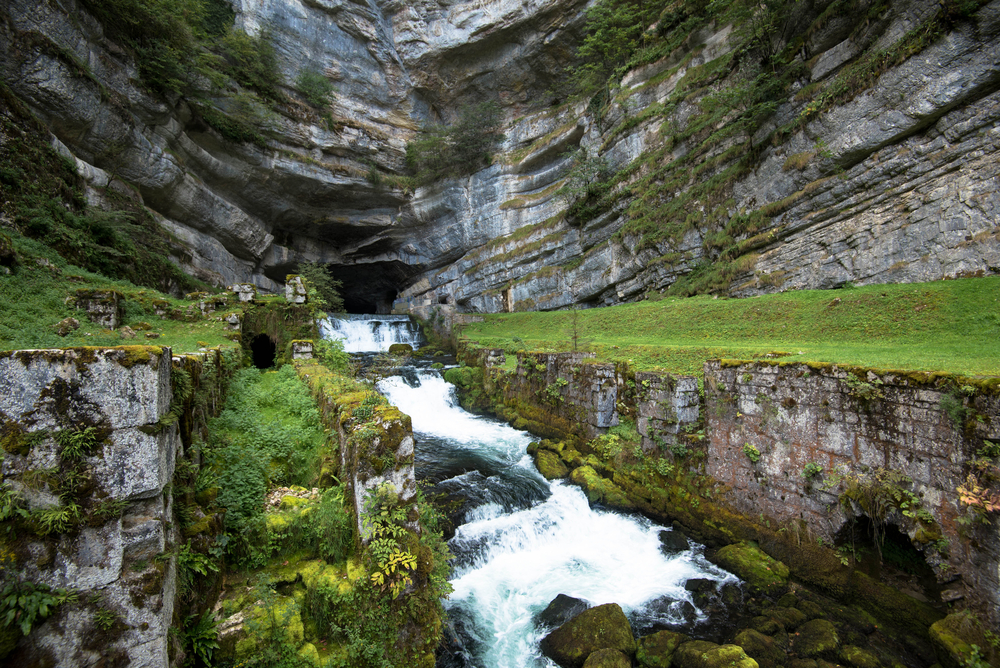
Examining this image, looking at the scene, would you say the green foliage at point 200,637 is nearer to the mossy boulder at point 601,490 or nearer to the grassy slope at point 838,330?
the mossy boulder at point 601,490

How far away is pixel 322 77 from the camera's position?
28547mm

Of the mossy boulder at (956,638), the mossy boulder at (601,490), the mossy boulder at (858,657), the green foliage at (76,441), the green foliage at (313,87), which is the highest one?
the green foliage at (313,87)

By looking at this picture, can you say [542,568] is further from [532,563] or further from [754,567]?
[754,567]

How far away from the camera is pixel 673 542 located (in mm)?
7359

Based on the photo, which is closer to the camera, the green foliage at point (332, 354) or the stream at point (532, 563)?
the stream at point (532, 563)

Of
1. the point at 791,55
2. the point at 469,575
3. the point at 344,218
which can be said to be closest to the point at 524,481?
the point at 469,575

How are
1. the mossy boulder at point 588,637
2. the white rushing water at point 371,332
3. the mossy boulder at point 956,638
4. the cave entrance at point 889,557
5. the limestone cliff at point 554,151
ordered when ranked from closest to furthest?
the mossy boulder at point 956,638 < the mossy boulder at point 588,637 < the cave entrance at point 889,557 < the limestone cliff at point 554,151 < the white rushing water at point 371,332

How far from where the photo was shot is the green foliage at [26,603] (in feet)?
7.38

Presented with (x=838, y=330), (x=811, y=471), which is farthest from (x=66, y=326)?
(x=838, y=330)

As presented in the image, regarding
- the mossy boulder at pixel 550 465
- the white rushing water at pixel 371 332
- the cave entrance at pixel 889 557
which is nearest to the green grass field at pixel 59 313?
the mossy boulder at pixel 550 465

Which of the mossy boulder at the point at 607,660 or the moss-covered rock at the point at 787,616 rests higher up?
the mossy boulder at the point at 607,660

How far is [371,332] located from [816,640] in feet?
74.1

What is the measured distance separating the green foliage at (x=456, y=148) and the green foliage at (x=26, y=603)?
107 ft

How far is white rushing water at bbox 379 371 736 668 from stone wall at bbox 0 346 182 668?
409 centimetres
